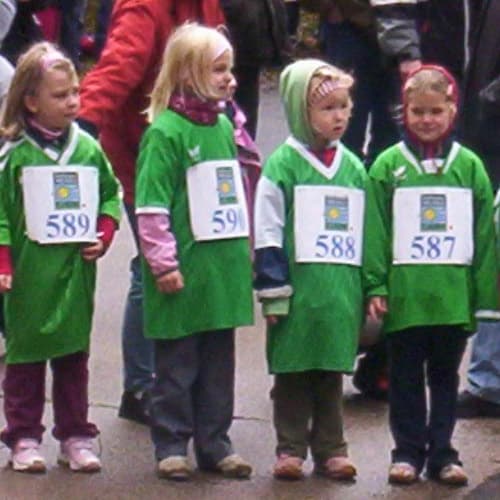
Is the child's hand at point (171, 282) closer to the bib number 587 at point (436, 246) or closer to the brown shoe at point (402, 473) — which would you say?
the bib number 587 at point (436, 246)

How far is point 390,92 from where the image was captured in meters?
8.85

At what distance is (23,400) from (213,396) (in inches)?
26.2

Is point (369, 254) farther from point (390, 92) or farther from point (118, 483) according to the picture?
point (390, 92)

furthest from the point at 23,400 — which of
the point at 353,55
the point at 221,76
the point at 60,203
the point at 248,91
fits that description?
the point at 353,55

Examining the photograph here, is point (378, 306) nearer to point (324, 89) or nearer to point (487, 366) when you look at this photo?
point (324, 89)

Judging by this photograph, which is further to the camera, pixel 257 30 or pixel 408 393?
pixel 257 30

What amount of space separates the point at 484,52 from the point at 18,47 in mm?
2366

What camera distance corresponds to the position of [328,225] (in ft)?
21.9

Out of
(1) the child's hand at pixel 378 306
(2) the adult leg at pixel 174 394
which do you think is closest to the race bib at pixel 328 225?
(1) the child's hand at pixel 378 306

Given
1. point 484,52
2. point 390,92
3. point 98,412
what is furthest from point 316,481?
point 390,92

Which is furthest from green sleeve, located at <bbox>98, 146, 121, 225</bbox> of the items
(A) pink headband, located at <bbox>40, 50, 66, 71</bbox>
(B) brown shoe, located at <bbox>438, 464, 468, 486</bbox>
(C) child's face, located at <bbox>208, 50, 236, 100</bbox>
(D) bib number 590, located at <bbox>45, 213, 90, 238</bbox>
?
(B) brown shoe, located at <bbox>438, 464, 468, 486</bbox>

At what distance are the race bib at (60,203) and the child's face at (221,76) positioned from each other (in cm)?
52

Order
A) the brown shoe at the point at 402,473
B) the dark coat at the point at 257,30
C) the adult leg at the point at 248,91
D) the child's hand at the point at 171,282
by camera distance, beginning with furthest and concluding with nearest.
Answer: the adult leg at the point at 248,91 → the dark coat at the point at 257,30 → the brown shoe at the point at 402,473 → the child's hand at the point at 171,282

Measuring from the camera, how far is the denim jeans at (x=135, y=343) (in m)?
7.39
